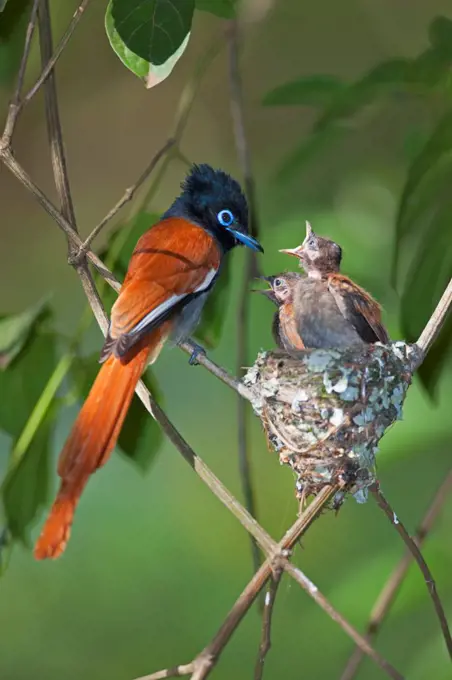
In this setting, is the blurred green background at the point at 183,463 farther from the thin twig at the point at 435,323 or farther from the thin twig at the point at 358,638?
the thin twig at the point at 358,638

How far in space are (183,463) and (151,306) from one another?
12.7ft

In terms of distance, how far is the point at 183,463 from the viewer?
22.2ft

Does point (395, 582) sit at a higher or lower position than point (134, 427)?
lower

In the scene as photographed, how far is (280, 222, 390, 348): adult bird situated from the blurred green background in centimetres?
159

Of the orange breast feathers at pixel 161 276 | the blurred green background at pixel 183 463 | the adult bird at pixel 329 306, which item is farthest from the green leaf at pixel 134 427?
the blurred green background at pixel 183 463

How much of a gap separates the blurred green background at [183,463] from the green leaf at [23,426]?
2.33 meters

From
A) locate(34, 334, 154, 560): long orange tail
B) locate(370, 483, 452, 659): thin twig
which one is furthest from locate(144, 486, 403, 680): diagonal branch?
locate(34, 334, 154, 560): long orange tail

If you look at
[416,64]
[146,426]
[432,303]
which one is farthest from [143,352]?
[416,64]

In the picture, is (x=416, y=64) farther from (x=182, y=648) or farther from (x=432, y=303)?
(x=182, y=648)

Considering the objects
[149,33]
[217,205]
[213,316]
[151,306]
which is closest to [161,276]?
[151,306]

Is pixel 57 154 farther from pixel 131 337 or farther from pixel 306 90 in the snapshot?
pixel 306 90

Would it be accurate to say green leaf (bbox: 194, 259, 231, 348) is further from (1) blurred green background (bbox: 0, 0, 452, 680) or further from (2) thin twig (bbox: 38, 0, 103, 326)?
(1) blurred green background (bbox: 0, 0, 452, 680)

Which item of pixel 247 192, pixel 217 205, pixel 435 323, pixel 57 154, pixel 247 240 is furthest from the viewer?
pixel 217 205

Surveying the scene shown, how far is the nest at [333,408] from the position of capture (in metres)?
3.05
